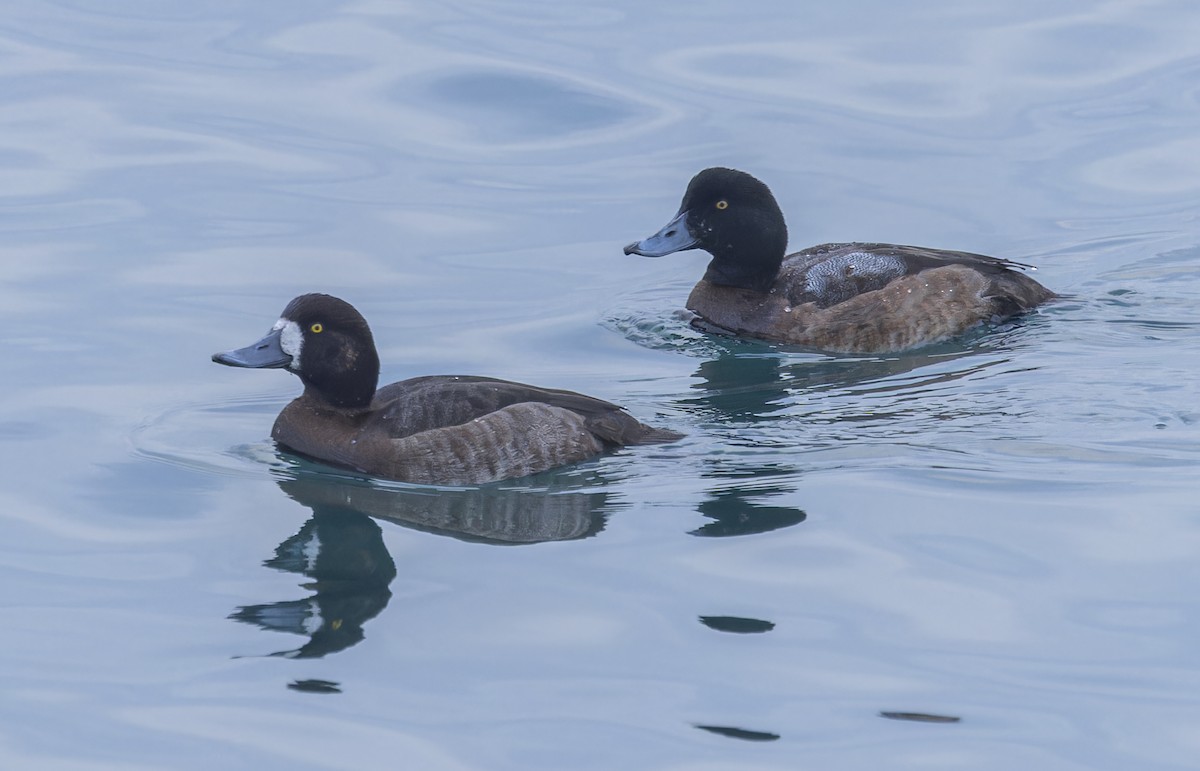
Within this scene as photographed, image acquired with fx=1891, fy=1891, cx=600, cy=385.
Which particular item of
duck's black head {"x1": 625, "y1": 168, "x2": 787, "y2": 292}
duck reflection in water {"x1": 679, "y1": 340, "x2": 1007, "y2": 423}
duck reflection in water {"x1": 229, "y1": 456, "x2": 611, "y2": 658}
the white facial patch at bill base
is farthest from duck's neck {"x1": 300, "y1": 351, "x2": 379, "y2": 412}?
duck's black head {"x1": 625, "y1": 168, "x2": 787, "y2": 292}

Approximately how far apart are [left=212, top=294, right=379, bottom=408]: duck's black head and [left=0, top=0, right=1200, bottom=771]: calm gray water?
1.60ft

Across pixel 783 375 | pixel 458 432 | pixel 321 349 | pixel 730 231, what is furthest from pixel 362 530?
pixel 730 231

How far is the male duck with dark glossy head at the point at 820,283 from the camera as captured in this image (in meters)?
11.9

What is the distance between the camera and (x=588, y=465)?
9.41 metres

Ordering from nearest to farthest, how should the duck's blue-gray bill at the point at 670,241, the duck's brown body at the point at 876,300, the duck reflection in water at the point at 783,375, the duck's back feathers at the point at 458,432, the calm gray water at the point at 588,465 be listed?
the calm gray water at the point at 588,465, the duck's back feathers at the point at 458,432, the duck reflection in water at the point at 783,375, the duck's brown body at the point at 876,300, the duck's blue-gray bill at the point at 670,241

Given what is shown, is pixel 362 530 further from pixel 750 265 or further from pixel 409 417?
pixel 750 265

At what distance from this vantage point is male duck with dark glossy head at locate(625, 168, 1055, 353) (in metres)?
11.9

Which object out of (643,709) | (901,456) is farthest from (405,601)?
(901,456)

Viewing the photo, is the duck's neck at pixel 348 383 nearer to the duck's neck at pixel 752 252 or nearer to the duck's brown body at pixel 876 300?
the duck's brown body at pixel 876 300

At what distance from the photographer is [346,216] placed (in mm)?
14531

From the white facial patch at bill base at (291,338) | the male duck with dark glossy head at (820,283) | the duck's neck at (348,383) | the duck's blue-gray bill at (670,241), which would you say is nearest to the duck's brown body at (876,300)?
the male duck with dark glossy head at (820,283)

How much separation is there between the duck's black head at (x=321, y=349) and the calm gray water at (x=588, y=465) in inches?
19.2

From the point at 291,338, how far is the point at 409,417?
0.73m

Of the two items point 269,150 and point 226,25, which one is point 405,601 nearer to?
point 269,150
